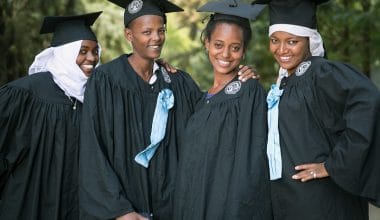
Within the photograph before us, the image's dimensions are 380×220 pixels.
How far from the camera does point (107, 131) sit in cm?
407

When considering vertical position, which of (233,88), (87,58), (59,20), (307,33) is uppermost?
(59,20)

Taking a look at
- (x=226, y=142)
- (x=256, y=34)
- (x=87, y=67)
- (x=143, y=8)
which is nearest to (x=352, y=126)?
(x=226, y=142)

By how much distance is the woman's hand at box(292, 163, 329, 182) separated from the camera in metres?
3.61

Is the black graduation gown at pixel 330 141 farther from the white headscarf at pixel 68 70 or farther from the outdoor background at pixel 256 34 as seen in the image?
A: the outdoor background at pixel 256 34

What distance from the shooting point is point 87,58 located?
461 centimetres

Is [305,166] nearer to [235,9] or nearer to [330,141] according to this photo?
[330,141]

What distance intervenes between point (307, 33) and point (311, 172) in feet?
3.01

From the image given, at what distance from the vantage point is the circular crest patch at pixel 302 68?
3783 millimetres

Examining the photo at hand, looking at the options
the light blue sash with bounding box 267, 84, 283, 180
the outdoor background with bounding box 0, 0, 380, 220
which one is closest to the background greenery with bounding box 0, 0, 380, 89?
the outdoor background with bounding box 0, 0, 380, 220

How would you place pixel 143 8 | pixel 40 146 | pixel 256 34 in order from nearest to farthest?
pixel 143 8
pixel 40 146
pixel 256 34

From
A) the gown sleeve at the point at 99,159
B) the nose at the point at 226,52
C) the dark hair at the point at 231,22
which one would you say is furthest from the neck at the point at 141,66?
the nose at the point at 226,52

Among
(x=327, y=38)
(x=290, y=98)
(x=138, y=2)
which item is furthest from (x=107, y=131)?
(x=327, y=38)

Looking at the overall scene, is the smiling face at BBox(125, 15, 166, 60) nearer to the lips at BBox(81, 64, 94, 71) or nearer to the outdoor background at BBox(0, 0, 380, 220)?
the lips at BBox(81, 64, 94, 71)

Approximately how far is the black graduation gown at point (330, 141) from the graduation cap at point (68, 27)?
5.63 ft
